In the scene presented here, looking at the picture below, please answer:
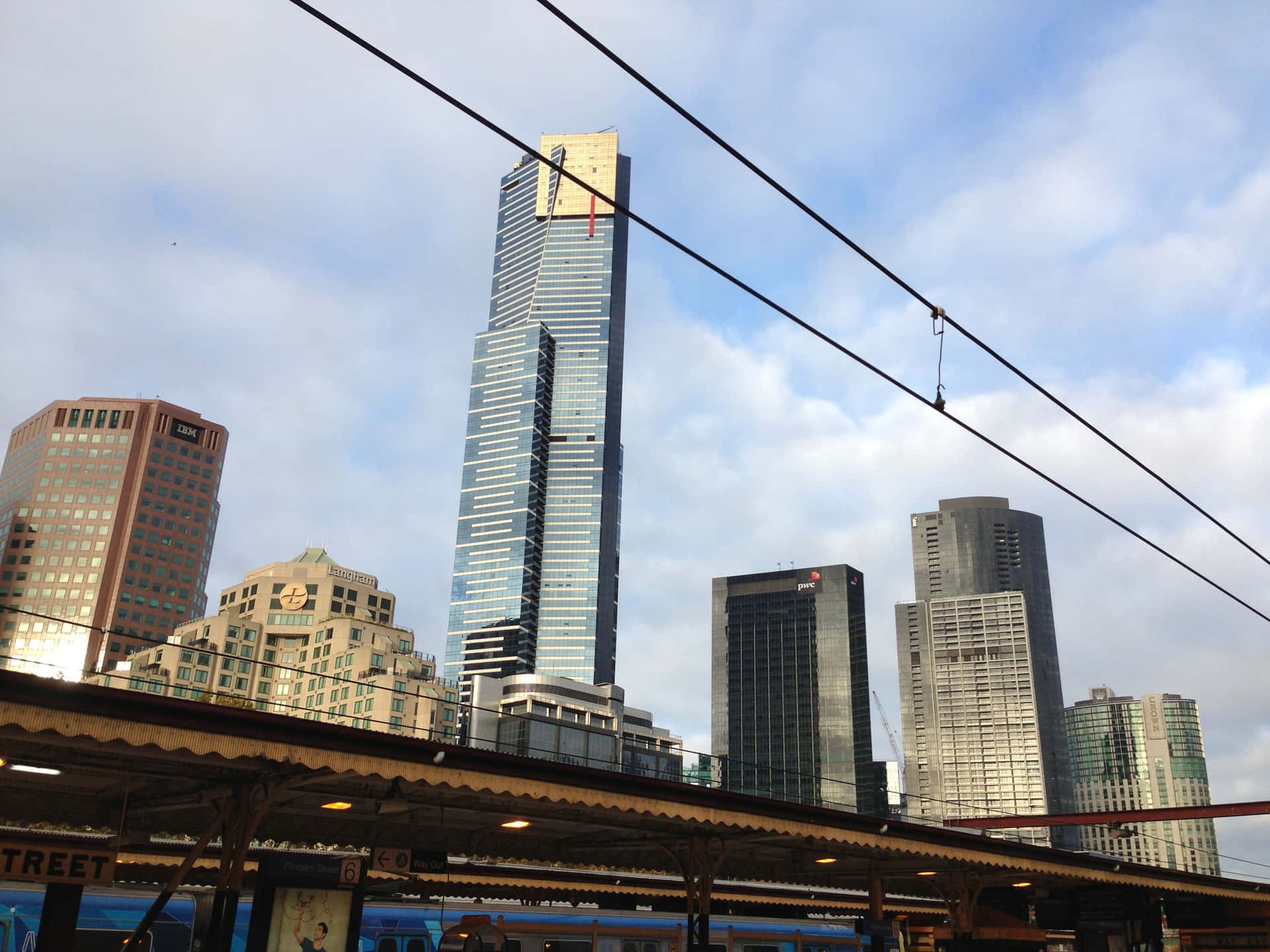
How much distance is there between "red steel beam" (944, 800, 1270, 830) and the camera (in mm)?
41656

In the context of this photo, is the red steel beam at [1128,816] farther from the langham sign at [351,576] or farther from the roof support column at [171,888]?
the langham sign at [351,576]

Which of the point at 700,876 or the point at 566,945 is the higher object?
the point at 700,876

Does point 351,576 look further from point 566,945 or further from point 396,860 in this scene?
point 396,860

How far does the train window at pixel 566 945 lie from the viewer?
80.2 ft

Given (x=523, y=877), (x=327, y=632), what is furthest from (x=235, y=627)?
(x=523, y=877)

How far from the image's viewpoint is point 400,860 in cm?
1620

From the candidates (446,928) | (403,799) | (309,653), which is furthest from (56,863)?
(309,653)

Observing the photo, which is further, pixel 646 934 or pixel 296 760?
pixel 646 934

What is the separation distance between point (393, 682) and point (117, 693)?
127 meters

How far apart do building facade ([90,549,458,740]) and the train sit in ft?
331

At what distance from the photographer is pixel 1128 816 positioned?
44625mm

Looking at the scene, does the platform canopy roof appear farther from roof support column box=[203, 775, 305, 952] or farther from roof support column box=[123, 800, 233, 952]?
roof support column box=[123, 800, 233, 952]

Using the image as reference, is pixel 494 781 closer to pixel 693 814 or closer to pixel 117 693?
pixel 693 814

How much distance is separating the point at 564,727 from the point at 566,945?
445 ft
